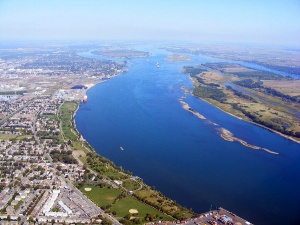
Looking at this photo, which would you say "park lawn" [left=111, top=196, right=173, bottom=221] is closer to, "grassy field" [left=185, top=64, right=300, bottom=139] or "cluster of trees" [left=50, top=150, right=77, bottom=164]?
"cluster of trees" [left=50, top=150, right=77, bottom=164]

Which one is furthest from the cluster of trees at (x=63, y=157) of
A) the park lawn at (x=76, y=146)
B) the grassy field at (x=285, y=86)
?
the grassy field at (x=285, y=86)

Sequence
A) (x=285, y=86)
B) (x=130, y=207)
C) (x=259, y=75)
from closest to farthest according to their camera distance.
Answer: (x=130, y=207)
(x=285, y=86)
(x=259, y=75)

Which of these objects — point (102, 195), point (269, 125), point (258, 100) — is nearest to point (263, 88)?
point (258, 100)

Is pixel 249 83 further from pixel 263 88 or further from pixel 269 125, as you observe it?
pixel 269 125

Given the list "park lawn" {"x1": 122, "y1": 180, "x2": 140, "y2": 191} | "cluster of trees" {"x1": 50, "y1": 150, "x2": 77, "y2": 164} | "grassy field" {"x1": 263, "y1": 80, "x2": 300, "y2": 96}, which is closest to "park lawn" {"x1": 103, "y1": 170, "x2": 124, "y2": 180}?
A: "park lawn" {"x1": 122, "y1": 180, "x2": 140, "y2": 191}

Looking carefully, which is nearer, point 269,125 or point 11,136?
point 11,136

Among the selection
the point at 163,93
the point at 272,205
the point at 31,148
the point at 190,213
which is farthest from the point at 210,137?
the point at 163,93

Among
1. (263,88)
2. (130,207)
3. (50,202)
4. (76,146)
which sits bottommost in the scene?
(130,207)

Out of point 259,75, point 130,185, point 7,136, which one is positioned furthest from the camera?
point 259,75
